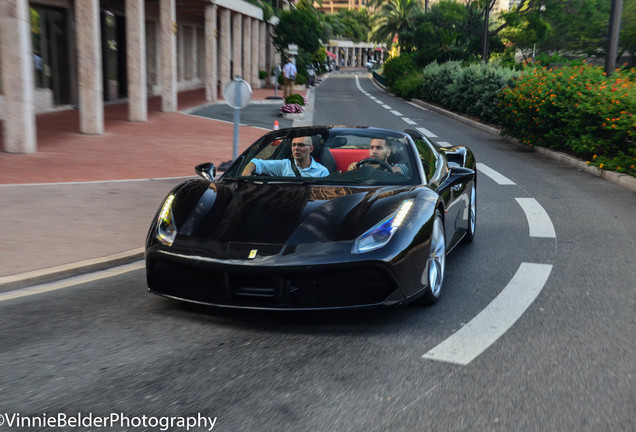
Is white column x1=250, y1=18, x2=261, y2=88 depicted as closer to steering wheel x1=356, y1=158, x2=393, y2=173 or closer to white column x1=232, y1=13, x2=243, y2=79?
white column x1=232, y1=13, x2=243, y2=79

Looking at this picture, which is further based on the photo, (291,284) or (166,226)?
(166,226)

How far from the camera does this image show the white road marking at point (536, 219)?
25.3 feet

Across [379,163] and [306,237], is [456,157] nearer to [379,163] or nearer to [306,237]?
[379,163]

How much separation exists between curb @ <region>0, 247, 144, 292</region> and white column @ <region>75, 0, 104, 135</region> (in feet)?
37.2

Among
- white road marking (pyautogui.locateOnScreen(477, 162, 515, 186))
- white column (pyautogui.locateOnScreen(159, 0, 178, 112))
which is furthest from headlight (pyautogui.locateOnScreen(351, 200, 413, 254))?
white column (pyautogui.locateOnScreen(159, 0, 178, 112))

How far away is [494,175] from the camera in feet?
42.1

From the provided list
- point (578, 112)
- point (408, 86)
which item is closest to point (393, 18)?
point (408, 86)

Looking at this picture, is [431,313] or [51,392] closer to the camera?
[51,392]

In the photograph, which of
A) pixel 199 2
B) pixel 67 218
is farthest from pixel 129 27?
pixel 67 218

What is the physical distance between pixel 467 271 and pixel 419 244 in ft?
5.25

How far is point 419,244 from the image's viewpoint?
14.8 ft

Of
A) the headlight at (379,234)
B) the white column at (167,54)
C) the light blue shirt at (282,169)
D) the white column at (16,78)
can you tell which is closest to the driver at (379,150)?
the light blue shirt at (282,169)

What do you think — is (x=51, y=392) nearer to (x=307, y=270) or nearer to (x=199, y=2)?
(x=307, y=270)

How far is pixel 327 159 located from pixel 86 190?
15.8 feet
